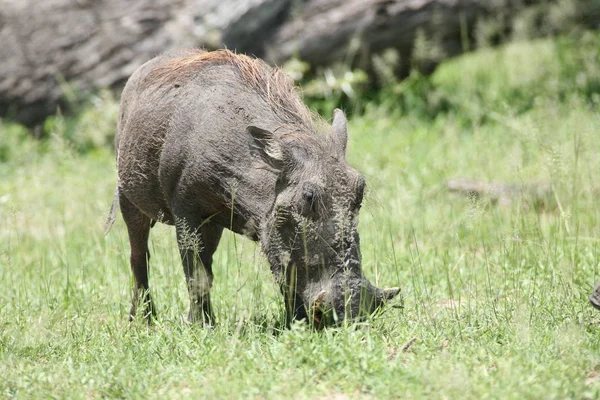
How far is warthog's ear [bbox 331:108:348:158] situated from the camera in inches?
170

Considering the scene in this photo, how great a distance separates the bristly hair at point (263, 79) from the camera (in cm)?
452

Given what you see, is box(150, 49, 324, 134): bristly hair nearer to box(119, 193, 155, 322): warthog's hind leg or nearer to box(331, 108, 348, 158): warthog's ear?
box(331, 108, 348, 158): warthog's ear

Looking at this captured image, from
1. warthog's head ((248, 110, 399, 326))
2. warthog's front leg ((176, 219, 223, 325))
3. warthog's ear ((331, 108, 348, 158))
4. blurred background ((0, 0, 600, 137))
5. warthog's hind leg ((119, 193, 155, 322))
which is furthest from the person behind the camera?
blurred background ((0, 0, 600, 137))

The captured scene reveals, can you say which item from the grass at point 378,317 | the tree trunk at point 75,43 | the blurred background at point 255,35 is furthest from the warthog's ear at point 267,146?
the tree trunk at point 75,43

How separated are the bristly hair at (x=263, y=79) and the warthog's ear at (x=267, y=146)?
143 mm

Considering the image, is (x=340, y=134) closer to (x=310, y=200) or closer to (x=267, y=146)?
(x=267, y=146)

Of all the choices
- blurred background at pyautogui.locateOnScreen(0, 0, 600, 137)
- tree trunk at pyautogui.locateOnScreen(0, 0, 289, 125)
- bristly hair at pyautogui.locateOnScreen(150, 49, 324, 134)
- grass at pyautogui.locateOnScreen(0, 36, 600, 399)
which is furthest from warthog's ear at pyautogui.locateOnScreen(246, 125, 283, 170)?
tree trunk at pyautogui.locateOnScreen(0, 0, 289, 125)

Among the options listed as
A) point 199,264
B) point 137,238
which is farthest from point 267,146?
point 137,238

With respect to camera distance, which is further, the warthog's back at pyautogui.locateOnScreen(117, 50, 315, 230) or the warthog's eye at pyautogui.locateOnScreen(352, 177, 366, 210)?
the warthog's back at pyautogui.locateOnScreen(117, 50, 315, 230)

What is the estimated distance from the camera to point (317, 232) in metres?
4.07

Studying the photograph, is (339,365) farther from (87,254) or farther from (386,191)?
(386,191)

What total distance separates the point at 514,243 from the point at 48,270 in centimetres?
306

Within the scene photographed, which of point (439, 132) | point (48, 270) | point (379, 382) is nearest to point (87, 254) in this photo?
point (48, 270)

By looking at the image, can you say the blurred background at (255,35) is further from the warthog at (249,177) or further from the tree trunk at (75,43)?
the warthog at (249,177)
